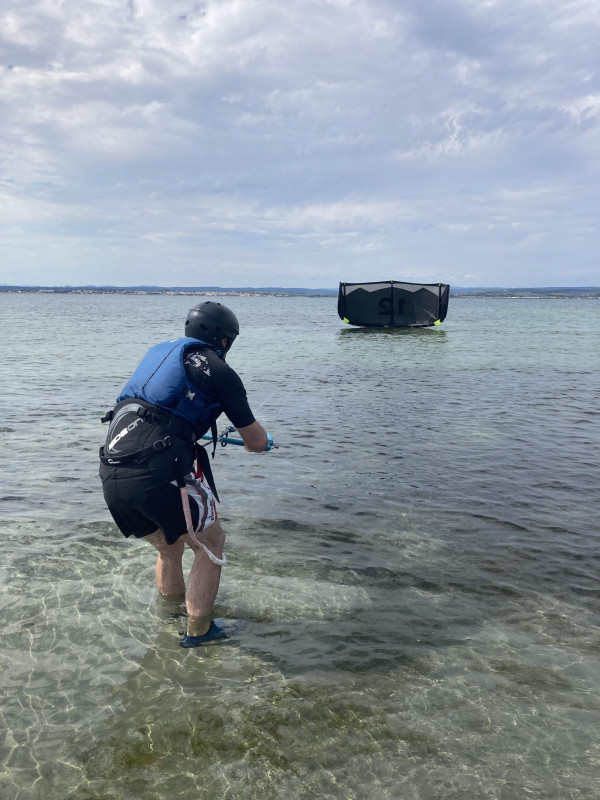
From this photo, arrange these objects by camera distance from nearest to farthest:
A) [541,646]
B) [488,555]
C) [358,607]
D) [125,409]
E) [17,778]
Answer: [17,778] < [125,409] < [541,646] < [358,607] < [488,555]

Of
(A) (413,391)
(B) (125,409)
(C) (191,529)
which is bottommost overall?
(A) (413,391)

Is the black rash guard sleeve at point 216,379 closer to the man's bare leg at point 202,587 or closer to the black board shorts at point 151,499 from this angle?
the black board shorts at point 151,499

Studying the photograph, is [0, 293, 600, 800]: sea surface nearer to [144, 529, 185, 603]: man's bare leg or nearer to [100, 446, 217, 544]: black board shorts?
[144, 529, 185, 603]: man's bare leg

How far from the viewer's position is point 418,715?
4.16 m

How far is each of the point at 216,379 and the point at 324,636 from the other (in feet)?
8.40

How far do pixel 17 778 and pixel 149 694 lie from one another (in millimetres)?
1000

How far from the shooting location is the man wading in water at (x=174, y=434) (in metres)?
4.45

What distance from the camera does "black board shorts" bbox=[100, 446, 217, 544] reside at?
4.43 metres

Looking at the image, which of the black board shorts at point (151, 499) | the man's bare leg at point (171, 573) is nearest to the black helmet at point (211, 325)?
the black board shorts at point (151, 499)

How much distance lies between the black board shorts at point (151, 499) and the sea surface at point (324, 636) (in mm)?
1152

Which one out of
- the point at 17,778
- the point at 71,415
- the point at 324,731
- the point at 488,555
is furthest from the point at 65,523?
the point at 71,415

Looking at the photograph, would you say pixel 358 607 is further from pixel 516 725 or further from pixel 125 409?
pixel 125 409

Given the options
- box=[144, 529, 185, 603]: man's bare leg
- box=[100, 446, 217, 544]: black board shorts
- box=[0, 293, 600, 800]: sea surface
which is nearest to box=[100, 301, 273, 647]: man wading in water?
box=[100, 446, 217, 544]: black board shorts

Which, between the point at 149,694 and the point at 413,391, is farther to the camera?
the point at 413,391
